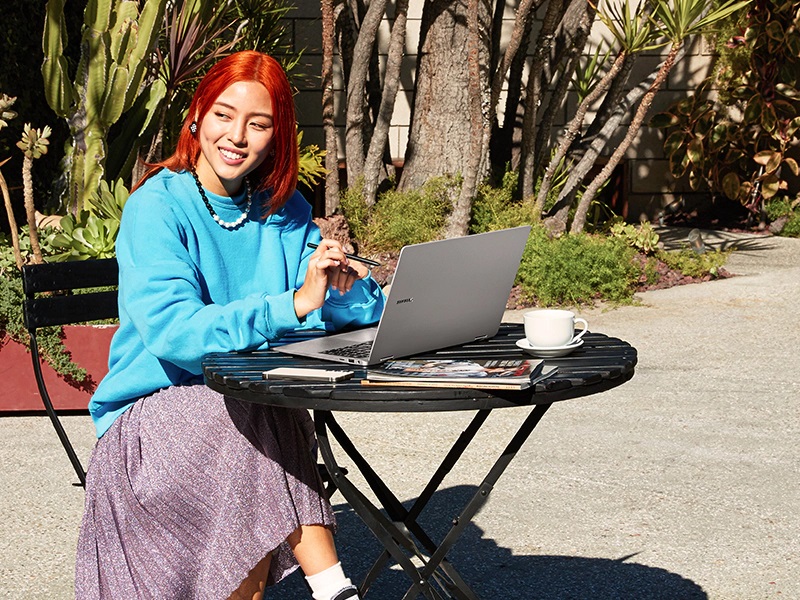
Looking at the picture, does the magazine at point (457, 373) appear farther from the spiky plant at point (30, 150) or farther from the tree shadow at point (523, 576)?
the spiky plant at point (30, 150)

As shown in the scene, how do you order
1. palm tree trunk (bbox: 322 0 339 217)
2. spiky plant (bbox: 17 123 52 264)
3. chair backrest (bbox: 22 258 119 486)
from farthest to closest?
palm tree trunk (bbox: 322 0 339 217), spiky plant (bbox: 17 123 52 264), chair backrest (bbox: 22 258 119 486)

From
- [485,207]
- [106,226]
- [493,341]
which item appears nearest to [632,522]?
[493,341]

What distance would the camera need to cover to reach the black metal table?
2262 mm

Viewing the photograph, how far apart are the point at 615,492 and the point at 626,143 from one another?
472 cm

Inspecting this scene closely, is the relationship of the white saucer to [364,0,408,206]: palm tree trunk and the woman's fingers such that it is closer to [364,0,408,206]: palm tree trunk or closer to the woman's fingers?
the woman's fingers

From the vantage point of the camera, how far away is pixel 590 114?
10.9 m

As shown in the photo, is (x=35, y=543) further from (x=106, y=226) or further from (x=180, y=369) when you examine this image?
(x=106, y=226)

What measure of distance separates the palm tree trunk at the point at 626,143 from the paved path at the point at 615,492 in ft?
8.14

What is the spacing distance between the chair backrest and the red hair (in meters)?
0.51

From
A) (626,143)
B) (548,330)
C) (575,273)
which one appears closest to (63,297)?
(548,330)

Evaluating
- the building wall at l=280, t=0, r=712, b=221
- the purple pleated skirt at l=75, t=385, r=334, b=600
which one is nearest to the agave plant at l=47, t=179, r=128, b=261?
the purple pleated skirt at l=75, t=385, r=334, b=600

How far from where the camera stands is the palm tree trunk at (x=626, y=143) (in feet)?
27.6

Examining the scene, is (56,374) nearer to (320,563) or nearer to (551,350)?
(320,563)

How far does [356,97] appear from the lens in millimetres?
8789
